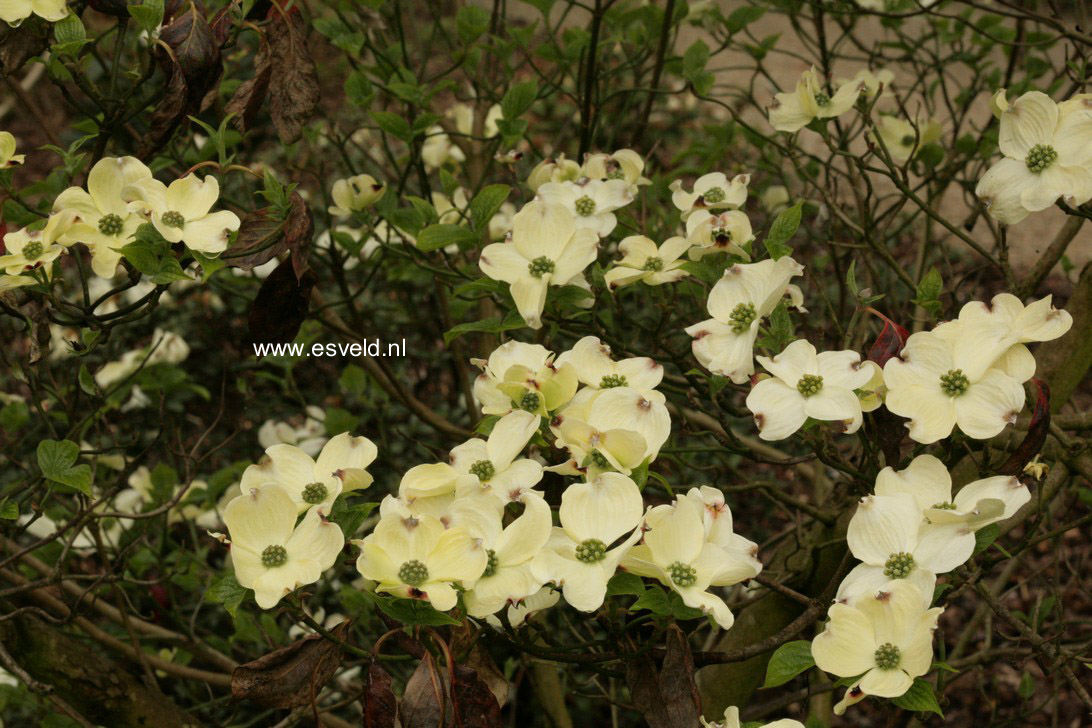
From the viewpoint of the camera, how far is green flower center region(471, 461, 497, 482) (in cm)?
94

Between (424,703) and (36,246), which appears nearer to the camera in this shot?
(424,703)

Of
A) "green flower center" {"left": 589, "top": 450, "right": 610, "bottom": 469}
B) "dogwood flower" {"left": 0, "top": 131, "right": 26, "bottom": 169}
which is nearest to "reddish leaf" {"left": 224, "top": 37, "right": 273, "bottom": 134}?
"dogwood flower" {"left": 0, "top": 131, "right": 26, "bottom": 169}

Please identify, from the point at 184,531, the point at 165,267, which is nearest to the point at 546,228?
the point at 165,267

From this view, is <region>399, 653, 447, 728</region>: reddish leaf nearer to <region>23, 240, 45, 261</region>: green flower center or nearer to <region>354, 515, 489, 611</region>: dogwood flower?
<region>354, 515, 489, 611</region>: dogwood flower

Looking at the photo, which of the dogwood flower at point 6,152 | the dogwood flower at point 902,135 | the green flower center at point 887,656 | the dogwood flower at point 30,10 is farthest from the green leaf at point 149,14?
the dogwood flower at point 902,135

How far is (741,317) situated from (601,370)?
14 centimetres

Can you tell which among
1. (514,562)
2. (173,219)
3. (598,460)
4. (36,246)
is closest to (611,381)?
(598,460)

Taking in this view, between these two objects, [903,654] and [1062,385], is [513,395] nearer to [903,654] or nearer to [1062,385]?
[903,654]

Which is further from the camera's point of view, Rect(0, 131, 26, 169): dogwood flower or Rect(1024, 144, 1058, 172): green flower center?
Rect(0, 131, 26, 169): dogwood flower

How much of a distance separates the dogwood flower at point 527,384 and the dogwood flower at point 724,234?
21 cm

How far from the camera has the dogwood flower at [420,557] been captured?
810 mm

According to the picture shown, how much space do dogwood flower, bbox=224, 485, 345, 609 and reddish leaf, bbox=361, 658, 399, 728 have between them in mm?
88

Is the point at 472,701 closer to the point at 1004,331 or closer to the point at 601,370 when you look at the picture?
the point at 601,370

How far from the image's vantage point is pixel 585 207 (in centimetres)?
124
